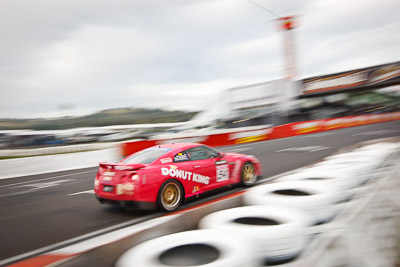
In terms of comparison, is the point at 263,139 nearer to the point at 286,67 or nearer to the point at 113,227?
the point at 113,227

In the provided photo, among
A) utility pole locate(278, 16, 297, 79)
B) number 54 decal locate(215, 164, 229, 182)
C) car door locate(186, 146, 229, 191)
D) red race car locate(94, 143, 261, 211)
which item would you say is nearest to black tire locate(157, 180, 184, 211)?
red race car locate(94, 143, 261, 211)

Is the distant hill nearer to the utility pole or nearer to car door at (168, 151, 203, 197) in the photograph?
the utility pole

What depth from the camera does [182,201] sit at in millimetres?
5840

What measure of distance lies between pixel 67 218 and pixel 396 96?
254ft

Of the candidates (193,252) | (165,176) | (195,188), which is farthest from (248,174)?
(193,252)

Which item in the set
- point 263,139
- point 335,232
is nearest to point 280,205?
point 335,232

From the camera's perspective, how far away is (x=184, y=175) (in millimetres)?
5859

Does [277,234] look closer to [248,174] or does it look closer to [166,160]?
[166,160]

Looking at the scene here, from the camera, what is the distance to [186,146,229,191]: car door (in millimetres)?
6162

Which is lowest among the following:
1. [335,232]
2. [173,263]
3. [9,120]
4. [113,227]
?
[113,227]

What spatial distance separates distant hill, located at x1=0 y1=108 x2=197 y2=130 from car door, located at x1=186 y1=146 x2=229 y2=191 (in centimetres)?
3040

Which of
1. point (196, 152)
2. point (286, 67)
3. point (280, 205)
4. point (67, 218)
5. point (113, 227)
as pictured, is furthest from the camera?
point (286, 67)

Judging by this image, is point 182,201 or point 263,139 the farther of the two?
point 263,139

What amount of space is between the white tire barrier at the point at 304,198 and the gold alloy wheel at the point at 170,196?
1929 mm
